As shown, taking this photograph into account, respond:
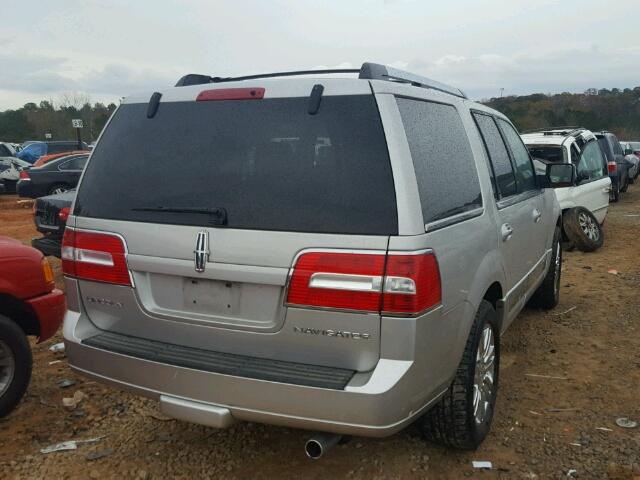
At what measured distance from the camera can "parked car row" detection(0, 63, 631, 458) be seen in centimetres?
234

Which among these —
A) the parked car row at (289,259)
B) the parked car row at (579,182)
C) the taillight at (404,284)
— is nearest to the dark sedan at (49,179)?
the parked car row at (579,182)

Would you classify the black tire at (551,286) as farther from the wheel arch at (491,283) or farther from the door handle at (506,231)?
the wheel arch at (491,283)

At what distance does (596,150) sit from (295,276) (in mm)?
9427

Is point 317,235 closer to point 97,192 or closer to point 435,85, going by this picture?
point 97,192

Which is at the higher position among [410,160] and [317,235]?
[410,160]

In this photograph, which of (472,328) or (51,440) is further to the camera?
(51,440)

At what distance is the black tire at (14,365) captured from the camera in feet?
11.8

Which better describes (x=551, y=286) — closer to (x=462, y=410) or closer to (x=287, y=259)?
(x=462, y=410)

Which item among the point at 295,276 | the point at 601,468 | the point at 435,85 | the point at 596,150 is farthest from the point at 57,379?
the point at 596,150

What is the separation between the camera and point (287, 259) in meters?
2.40

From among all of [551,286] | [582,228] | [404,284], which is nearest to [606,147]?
[582,228]

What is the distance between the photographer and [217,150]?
2.64m

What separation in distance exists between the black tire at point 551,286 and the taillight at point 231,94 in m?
3.90

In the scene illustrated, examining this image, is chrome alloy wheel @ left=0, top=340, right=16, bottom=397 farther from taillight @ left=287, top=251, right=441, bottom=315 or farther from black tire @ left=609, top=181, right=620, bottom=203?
black tire @ left=609, top=181, right=620, bottom=203
